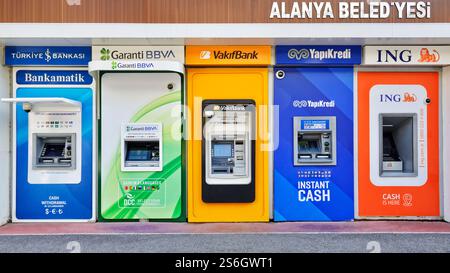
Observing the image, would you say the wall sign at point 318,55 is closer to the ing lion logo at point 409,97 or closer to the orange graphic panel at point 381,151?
the orange graphic panel at point 381,151

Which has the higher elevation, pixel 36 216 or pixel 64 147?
pixel 64 147

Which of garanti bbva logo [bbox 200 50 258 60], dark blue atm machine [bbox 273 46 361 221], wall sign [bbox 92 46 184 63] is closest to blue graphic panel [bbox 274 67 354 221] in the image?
dark blue atm machine [bbox 273 46 361 221]

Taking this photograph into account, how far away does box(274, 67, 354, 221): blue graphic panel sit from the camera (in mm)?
7266

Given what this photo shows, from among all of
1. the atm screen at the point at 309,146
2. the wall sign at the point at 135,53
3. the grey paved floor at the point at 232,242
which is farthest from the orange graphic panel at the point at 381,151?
the wall sign at the point at 135,53

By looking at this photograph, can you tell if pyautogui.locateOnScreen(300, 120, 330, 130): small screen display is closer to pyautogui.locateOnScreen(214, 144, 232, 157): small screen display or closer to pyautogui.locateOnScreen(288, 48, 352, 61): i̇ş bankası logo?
pyautogui.locateOnScreen(288, 48, 352, 61): i̇ş bankası logo

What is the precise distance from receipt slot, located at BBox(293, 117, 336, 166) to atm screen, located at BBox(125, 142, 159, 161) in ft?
6.75

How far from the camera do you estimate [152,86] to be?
723 cm

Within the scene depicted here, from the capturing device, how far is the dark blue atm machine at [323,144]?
23.8 ft

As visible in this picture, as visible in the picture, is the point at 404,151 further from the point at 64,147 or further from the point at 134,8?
the point at 64,147

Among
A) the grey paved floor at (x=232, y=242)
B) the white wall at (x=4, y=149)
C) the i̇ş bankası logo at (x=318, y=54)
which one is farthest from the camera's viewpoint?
the i̇ş bankası logo at (x=318, y=54)

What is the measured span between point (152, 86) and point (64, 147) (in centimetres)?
158

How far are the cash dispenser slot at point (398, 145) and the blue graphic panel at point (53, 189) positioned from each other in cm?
429

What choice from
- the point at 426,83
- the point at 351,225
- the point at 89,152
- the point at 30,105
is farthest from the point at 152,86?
the point at 426,83

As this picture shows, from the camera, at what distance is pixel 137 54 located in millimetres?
7156
